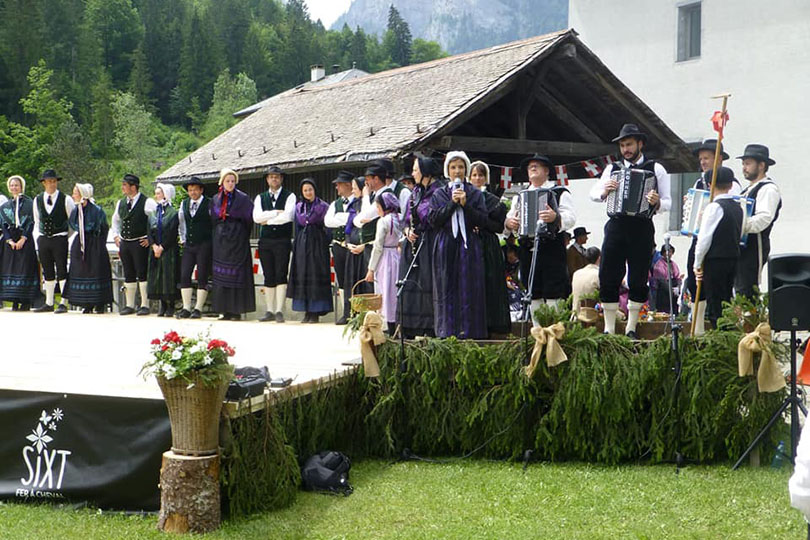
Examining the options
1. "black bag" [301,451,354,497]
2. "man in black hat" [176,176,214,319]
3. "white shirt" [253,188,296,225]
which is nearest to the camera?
"black bag" [301,451,354,497]

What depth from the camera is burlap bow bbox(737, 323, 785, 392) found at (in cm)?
529

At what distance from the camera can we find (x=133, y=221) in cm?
1167

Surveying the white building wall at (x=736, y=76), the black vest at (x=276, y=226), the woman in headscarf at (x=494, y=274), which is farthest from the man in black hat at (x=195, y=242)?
the white building wall at (x=736, y=76)

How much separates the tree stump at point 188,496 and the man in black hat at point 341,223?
18.5 feet

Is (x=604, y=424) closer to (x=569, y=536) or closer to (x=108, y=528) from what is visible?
(x=569, y=536)

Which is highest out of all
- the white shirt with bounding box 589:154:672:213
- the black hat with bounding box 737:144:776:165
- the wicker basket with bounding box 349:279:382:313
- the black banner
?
the black hat with bounding box 737:144:776:165

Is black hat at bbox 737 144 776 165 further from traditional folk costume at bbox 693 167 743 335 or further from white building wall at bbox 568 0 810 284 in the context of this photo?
white building wall at bbox 568 0 810 284

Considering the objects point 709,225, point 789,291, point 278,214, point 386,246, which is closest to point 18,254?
point 278,214

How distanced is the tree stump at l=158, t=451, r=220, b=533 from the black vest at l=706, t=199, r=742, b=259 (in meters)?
4.05

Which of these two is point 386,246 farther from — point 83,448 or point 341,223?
point 83,448

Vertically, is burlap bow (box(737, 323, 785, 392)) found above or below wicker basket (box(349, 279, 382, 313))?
below

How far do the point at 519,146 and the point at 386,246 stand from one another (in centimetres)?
396

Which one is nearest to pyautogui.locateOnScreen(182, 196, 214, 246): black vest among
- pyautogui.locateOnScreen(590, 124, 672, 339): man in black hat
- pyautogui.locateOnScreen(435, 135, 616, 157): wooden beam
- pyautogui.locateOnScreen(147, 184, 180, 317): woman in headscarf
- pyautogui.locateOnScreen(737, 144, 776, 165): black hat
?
pyautogui.locateOnScreen(147, 184, 180, 317): woman in headscarf

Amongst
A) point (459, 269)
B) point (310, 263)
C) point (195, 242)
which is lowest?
point (459, 269)
